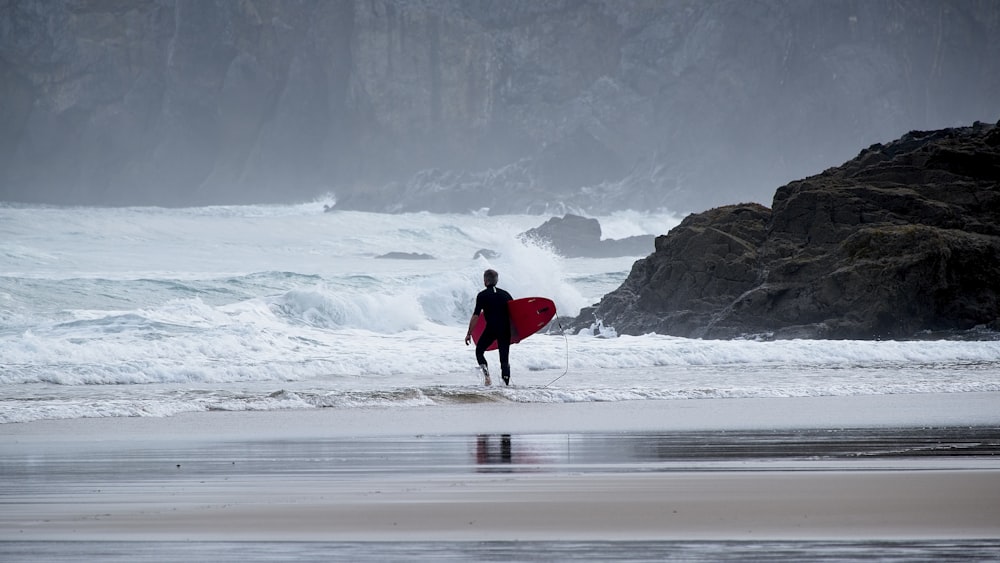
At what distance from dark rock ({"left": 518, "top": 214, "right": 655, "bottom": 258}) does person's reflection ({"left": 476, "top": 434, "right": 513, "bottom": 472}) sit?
156 feet

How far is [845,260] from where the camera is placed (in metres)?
20.6

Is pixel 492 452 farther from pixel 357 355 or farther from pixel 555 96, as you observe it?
pixel 555 96

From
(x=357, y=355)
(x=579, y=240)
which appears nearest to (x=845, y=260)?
(x=357, y=355)

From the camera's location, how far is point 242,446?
22.7ft

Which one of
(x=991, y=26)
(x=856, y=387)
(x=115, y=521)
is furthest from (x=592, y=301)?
(x=991, y=26)

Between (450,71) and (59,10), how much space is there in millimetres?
31884

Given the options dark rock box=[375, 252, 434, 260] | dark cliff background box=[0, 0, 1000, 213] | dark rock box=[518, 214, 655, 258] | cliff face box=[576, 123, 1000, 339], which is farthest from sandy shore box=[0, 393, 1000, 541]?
dark cliff background box=[0, 0, 1000, 213]

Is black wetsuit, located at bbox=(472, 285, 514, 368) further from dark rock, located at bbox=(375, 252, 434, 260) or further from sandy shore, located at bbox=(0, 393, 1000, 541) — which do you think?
dark rock, located at bbox=(375, 252, 434, 260)

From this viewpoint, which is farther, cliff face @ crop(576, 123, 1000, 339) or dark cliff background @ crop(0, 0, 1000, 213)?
dark cliff background @ crop(0, 0, 1000, 213)

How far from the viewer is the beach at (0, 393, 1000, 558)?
390cm

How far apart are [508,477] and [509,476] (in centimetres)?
4

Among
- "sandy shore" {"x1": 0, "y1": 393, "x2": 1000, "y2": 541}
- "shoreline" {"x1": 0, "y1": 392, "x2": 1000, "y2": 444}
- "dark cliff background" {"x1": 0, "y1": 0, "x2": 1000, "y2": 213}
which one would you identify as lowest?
"sandy shore" {"x1": 0, "y1": 393, "x2": 1000, "y2": 541}

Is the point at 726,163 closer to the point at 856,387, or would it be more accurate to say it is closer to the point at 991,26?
the point at 991,26

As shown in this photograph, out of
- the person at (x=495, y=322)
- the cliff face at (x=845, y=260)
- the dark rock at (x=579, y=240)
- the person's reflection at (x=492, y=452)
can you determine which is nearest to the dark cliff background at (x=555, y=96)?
the dark rock at (x=579, y=240)
